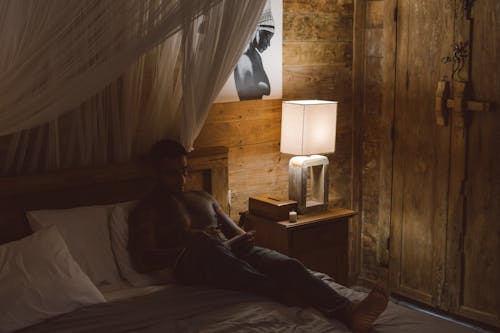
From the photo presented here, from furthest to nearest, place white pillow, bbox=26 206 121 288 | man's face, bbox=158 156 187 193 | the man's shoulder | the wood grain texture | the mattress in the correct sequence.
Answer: the wood grain texture → the man's shoulder → man's face, bbox=158 156 187 193 → white pillow, bbox=26 206 121 288 → the mattress

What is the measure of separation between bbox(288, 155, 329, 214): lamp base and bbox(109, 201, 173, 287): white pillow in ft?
3.45

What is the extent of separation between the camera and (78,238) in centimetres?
298

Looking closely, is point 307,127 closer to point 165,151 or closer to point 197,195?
point 197,195

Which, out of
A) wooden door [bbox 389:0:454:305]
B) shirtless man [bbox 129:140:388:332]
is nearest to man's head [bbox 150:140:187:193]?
shirtless man [bbox 129:140:388:332]

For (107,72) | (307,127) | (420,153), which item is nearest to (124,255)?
(107,72)

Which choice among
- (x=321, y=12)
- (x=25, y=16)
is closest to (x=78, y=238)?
(x=25, y=16)

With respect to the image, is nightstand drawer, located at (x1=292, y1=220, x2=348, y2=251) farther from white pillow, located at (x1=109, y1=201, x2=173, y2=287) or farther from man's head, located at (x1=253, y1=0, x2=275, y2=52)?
man's head, located at (x1=253, y1=0, x2=275, y2=52)

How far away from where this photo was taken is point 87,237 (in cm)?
300

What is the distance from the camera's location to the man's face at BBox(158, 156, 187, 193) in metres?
3.21

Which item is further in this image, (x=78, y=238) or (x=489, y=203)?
(x=489, y=203)

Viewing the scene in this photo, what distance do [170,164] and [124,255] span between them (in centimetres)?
48

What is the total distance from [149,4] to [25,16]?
19.2 inches

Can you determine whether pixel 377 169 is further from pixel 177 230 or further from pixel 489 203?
pixel 177 230

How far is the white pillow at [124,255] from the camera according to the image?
299cm
